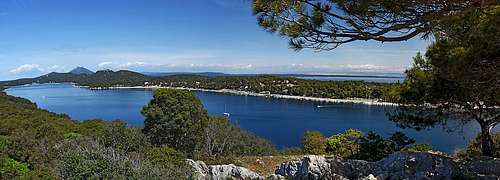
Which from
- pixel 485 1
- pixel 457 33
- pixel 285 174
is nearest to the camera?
pixel 485 1

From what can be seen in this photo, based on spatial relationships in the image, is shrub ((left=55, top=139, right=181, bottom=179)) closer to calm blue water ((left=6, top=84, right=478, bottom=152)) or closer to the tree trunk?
the tree trunk

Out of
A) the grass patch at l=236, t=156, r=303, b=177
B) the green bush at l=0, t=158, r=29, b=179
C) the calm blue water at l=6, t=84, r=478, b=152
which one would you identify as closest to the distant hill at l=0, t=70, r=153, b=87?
the calm blue water at l=6, t=84, r=478, b=152

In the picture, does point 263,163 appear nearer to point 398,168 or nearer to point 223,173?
point 223,173

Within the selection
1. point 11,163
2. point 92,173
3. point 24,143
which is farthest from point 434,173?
point 24,143

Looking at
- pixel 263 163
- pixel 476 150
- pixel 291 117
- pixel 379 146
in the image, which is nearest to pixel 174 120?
pixel 263 163

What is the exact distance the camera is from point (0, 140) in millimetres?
18156

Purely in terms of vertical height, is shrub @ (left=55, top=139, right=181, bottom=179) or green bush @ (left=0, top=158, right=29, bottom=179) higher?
shrub @ (left=55, top=139, right=181, bottom=179)

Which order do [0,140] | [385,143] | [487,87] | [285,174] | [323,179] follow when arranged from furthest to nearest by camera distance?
[0,140]
[385,143]
[285,174]
[323,179]
[487,87]

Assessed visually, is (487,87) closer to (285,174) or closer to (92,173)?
(285,174)

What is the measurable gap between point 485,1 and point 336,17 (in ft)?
4.80

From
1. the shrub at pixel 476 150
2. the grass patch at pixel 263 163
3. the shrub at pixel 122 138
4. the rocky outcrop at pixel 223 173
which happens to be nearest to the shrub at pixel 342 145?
the grass patch at pixel 263 163

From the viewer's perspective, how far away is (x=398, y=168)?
24.4 feet

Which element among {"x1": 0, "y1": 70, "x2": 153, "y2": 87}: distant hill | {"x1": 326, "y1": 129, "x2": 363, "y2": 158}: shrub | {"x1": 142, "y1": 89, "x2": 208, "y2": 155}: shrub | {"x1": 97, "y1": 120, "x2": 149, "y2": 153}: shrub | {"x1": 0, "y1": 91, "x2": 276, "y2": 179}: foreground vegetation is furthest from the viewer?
{"x1": 0, "y1": 70, "x2": 153, "y2": 87}: distant hill

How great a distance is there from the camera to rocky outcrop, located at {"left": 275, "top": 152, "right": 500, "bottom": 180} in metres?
6.85
